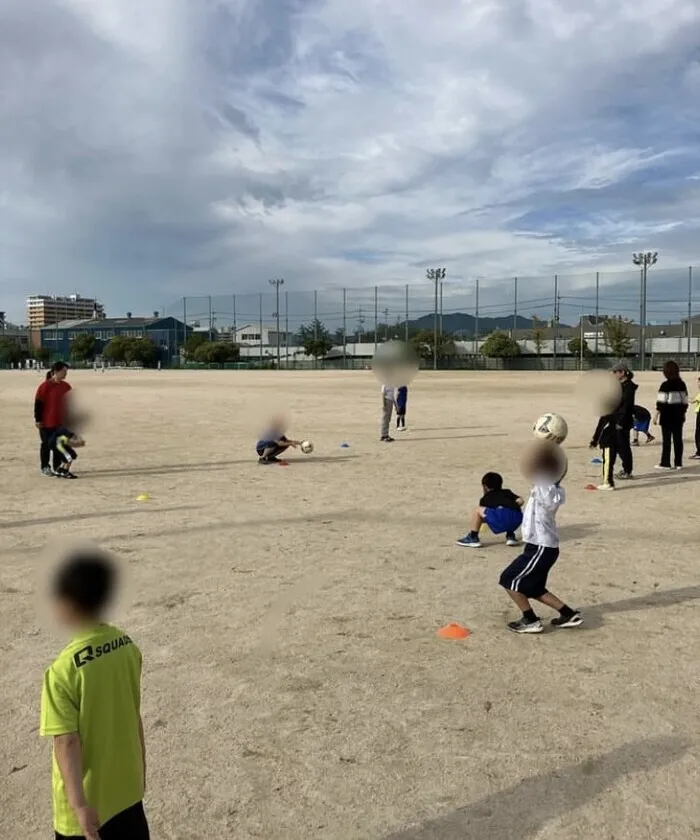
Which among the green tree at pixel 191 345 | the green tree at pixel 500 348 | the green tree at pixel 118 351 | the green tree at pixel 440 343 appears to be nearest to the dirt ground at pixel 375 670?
the green tree at pixel 440 343

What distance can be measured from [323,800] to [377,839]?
33 cm

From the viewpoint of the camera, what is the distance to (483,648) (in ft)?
15.7

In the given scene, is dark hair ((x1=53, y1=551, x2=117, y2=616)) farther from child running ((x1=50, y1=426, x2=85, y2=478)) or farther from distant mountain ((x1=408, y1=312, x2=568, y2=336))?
distant mountain ((x1=408, y1=312, x2=568, y2=336))

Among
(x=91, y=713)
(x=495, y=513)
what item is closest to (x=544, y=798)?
(x=91, y=713)

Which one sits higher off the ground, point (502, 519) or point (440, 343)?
point (440, 343)

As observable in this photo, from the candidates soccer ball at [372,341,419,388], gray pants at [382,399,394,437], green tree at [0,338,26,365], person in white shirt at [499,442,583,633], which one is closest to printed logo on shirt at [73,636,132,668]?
person in white shirt at [499,442,583,633]

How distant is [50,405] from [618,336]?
3302 inches

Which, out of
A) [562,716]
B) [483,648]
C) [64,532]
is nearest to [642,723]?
[562,716]

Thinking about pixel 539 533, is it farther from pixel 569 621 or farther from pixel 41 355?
pixel 41 355

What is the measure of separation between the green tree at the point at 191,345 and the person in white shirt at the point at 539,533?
10383 centimetres

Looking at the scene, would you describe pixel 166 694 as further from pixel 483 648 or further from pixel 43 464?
pixel 43 464

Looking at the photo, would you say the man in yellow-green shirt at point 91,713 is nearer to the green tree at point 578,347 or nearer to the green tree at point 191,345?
the green tree at point 578,347

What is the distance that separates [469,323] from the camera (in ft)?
323

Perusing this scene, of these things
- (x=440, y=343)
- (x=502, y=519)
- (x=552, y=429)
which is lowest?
(x=502, y=519)
